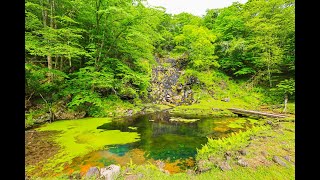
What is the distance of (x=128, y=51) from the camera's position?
42.8 ft

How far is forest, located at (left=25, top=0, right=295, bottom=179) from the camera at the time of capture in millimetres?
9695

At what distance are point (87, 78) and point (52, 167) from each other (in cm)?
665

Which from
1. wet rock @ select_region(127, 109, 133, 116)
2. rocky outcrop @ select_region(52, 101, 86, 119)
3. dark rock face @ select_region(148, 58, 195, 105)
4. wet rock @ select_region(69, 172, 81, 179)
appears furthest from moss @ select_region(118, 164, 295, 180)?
dark rock face @ select_region(148, 58, 195, 105)

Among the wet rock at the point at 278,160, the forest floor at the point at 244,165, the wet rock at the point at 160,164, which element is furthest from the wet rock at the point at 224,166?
the wet rock at the point at 160,164

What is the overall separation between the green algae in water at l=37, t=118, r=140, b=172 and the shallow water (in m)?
0.30

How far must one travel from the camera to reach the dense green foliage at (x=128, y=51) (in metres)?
9.80

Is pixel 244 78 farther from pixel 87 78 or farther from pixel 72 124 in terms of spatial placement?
pixel 72 124

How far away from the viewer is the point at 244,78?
63.1 ft

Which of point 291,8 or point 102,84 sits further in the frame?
point 291,8

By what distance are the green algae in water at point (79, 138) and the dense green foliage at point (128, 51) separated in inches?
73.5

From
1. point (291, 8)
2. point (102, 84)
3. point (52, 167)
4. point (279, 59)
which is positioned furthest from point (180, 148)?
point (291, 8)

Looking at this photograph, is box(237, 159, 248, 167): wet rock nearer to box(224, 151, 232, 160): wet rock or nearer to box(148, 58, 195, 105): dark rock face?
box(224, 151, 232, 160): wet rock

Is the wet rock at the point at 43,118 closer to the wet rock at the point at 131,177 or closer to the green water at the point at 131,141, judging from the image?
the green water at the point at 131,141
